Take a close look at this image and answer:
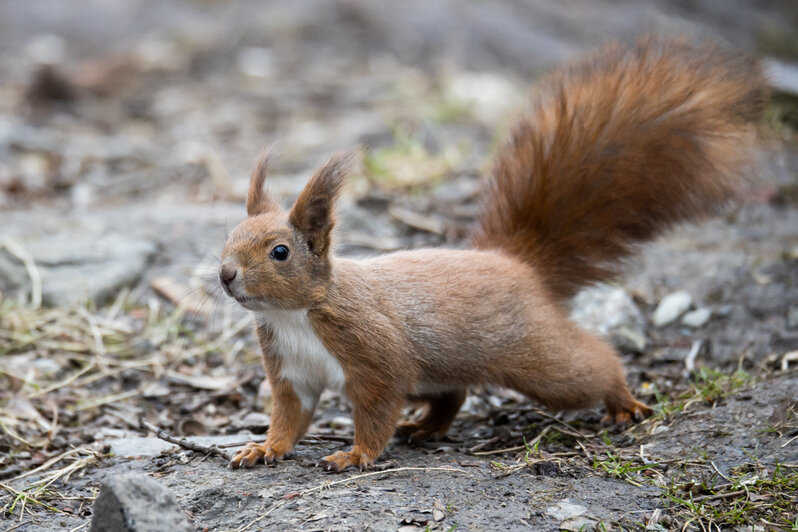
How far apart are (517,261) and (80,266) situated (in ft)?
9.32

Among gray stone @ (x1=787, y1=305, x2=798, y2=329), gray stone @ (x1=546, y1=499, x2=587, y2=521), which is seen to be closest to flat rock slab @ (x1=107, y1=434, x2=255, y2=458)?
gray stone @ (x1=546, y1=499, x2=587, y2=521)

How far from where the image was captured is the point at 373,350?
327cm

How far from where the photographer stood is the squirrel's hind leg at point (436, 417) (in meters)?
3.80

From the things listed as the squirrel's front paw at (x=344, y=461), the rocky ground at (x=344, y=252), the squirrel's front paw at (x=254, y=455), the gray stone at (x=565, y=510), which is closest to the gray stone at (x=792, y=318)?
the rocky ground at (x=344, y=252)

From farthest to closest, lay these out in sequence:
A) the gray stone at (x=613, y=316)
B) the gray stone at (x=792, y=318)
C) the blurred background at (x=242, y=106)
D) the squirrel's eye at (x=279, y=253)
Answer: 1. the blurred background at (x=242, y=106)
2. the gray stone at (x=613, y=316)
3. the gray stone at (x=792, y=318)
4. the squirrel's eye at (x=279, y=253)

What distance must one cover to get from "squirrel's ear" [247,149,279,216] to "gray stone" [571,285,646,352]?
1.85 m

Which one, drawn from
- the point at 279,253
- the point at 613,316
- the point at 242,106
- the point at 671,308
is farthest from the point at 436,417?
the point at 242,106

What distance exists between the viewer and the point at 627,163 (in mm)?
3828

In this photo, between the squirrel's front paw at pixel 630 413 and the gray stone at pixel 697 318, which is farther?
the gray stone at pixel 697 318

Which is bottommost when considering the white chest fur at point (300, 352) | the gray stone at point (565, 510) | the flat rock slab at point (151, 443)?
the flat rock slab at point (151, 443)

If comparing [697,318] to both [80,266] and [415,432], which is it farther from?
[80,266]

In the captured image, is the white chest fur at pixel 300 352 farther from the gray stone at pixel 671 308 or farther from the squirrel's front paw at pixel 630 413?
the gray stone at pixel 671 308

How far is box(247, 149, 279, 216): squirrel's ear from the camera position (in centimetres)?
349

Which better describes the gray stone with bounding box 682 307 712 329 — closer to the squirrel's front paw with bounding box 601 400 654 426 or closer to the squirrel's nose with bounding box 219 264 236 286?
the squirrel's front paw with bounding box 601 400 654 426
